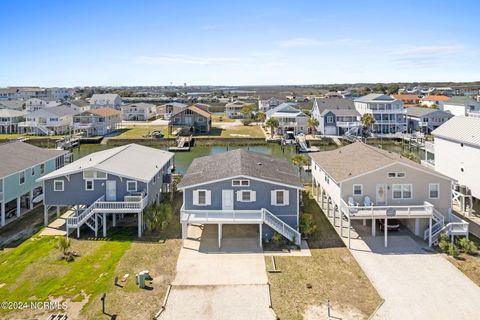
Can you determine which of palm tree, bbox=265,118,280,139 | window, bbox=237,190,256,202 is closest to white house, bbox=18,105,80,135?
palm tree, bbox=265,118,280,139

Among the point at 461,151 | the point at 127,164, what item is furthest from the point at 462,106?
the point at 127,164

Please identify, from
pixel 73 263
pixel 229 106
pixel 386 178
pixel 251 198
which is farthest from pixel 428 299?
pixel 229 106

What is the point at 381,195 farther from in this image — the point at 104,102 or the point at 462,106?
the point at 104,102

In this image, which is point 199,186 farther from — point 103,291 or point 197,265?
point 103,291

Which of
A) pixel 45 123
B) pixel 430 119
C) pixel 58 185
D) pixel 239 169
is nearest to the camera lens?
pixel 239 169

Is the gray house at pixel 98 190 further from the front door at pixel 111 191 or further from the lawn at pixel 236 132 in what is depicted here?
the lawn at pixel 236 132

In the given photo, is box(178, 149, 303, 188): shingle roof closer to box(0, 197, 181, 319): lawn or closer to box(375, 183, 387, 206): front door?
box(0, 197, 181, 319): lawn
